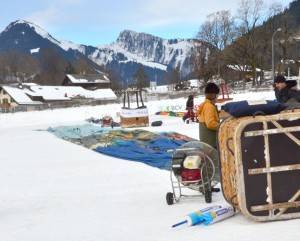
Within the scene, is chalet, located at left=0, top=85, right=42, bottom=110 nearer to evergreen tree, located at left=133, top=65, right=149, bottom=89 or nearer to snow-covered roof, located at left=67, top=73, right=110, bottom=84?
snow-covered roof, located at left=67, top=73, right=110, bottom=84

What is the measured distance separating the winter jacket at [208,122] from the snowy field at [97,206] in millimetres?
834

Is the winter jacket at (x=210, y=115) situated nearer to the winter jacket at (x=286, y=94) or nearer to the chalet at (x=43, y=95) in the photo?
the winter jacket at (x=286, y=94)

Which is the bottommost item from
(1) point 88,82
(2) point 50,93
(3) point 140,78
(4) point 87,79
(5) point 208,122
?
(5) point 208,122

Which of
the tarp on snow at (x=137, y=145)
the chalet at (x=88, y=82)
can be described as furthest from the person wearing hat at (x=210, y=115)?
the chalet at (x=88, y=82)

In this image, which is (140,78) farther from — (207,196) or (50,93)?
(207,196)

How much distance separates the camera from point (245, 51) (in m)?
79.6

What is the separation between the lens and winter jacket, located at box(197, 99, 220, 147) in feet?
25.8

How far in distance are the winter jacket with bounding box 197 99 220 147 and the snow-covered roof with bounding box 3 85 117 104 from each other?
7382cm

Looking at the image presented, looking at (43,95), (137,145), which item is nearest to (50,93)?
(43,95)

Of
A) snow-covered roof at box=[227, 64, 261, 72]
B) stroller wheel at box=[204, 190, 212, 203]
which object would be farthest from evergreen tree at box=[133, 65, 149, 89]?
stroller wheel at box=[204, 190, 212, 203]

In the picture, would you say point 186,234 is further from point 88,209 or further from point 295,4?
point 295,4

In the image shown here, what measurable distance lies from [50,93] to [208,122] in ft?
274

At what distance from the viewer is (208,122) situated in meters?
7.88

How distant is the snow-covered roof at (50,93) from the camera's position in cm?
8231
